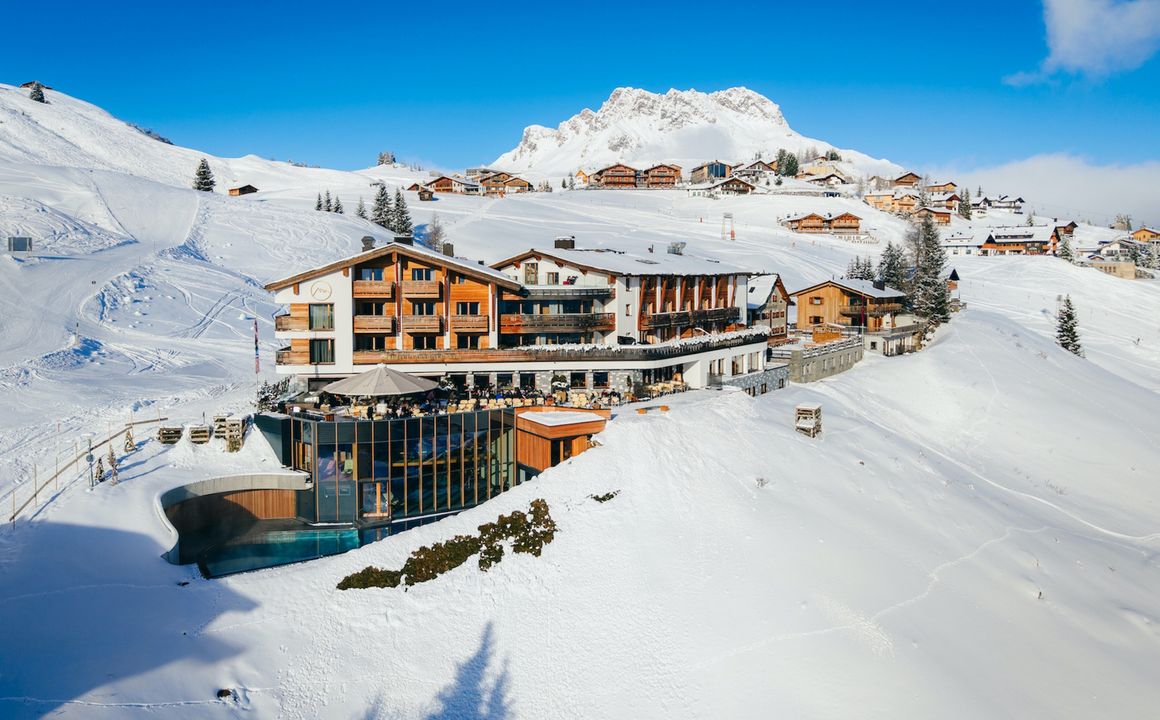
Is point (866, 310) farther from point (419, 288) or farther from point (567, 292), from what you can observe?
point (419, 288)

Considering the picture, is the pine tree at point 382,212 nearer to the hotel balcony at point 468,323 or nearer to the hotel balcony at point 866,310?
the hotel balcony at point 866,310

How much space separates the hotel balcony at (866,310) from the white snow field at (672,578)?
10.4 meters

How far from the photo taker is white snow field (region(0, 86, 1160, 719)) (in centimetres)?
1897

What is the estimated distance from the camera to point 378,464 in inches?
1240

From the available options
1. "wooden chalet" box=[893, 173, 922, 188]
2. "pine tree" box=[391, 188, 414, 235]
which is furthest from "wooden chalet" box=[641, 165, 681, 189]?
"pine tree" box=[391, 188, 414, 235]

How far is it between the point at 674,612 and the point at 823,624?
4330 millimetres

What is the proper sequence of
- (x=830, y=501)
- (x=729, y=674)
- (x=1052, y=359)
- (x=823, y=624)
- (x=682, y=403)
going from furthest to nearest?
(x=1052, y=359)
(x=682, y=403)
(x=830, y=501)
(x=823, y=624)
(x=729, y=674)

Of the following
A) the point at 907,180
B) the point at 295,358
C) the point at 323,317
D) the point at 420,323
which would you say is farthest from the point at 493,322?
the point at 907,180

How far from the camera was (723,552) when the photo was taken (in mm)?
23906

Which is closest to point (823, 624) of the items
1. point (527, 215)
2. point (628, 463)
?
point (628, 463)

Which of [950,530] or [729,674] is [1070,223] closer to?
[950,530]

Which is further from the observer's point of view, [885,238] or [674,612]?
[885,238]

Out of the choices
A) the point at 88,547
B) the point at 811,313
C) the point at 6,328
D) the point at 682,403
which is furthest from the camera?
the point at 811,313

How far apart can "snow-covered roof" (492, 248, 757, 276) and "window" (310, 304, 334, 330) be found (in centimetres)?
1118
